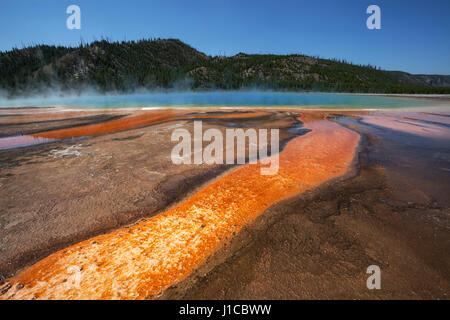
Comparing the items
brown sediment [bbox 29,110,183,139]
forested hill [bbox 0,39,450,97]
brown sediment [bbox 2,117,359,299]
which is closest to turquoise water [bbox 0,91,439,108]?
brown sediment [bbox 29,110,183,139]

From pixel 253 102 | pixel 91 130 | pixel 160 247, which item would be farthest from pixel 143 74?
pixel 160 247

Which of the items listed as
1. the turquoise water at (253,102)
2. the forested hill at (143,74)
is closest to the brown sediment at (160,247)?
the turquoise water at (253,102)

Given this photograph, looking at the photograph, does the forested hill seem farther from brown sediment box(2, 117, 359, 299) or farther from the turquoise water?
brown sediment box(2, 117, 359, 299)

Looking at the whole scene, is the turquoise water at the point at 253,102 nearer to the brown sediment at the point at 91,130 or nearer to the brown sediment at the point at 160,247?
the brown sediment at the point at 91,130

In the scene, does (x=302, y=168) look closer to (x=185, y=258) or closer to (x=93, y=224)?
(x=185, y=258)

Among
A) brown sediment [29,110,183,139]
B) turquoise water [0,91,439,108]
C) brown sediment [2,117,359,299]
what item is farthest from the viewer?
turquoise water [0,91,439,108]

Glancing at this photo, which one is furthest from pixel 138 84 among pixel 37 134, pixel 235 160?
pixel 235 160

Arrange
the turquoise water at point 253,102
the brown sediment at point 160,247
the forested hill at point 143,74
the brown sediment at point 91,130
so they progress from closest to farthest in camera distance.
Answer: the brown sediment at point 160,247, the brown sediment at point 91,130, the turquoise water at point 253,102, the forested hill at point 143,74
